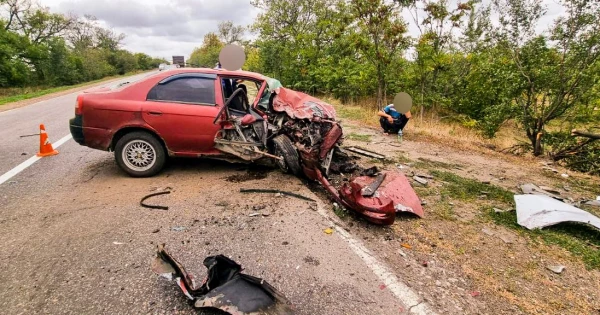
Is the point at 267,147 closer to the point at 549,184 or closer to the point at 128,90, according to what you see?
the point at 128,90

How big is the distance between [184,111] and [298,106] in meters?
1.67

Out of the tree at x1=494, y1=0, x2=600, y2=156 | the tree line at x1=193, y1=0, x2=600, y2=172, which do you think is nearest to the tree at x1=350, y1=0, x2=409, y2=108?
the tree line at x1=193, y1=0, x2=600, y2=172

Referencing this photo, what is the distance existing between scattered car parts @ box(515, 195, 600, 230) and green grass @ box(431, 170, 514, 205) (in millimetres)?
499

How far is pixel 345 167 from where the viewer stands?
502cm

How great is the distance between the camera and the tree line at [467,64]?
7105 millimetres

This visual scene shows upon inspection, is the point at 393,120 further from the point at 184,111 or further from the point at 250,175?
the point at 184,111

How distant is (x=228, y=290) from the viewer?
2010 mm

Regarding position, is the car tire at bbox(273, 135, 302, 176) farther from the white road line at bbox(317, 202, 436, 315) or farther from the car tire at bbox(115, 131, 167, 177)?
the car tire at bbox(115, 131, 167, 177)

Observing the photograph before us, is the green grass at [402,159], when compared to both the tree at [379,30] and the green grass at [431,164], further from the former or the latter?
the tree at [379,30]

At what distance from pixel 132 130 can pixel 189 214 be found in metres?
1.75

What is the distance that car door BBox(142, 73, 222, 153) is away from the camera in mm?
4238

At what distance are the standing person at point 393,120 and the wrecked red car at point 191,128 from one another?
4171mm

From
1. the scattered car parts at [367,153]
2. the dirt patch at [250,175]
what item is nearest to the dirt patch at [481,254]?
the scattered car parts at [367,153]

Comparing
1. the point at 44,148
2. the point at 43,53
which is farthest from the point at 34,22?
the point at 44,148
